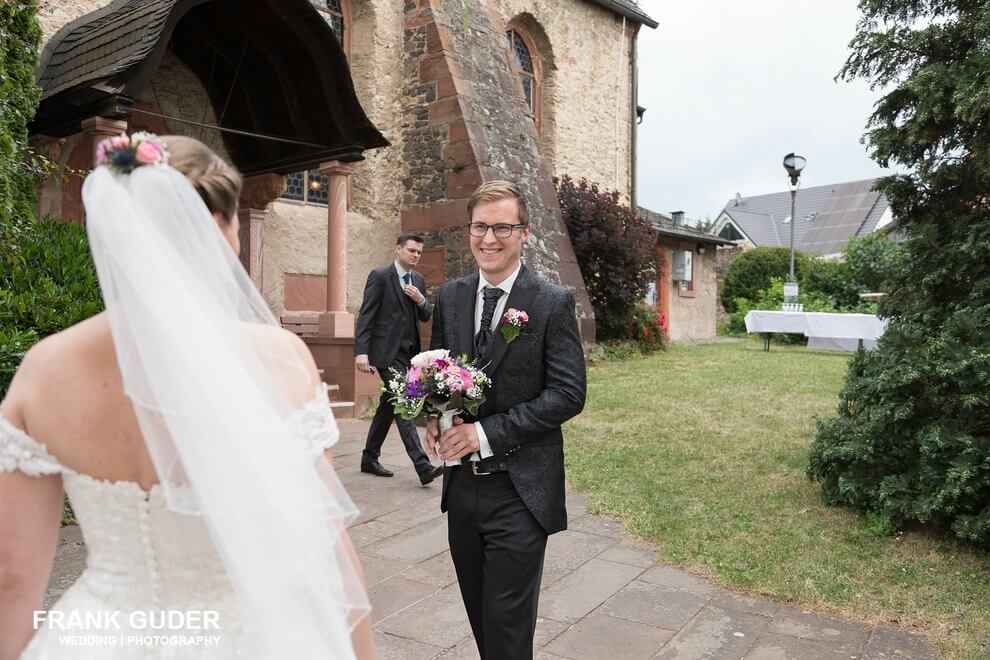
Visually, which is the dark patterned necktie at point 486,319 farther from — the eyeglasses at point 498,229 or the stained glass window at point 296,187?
the stained glass window at point 296,187

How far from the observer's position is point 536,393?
2.67 meters

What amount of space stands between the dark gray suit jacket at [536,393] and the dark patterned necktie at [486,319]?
0.12 ft

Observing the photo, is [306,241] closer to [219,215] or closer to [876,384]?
[876,384]

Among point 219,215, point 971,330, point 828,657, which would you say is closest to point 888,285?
point 971,330

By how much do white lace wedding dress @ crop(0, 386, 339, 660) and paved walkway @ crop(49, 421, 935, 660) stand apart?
2.09 m

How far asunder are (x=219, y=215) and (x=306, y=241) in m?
10.9

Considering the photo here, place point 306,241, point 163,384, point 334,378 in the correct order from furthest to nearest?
point 306,241, point 334,378, point 163,384

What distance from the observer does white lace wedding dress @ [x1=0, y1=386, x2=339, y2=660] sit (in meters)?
1.41

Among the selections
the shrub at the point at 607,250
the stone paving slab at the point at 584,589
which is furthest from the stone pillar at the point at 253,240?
the stone paving slab at the point at 584,589

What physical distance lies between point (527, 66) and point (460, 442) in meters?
16.1

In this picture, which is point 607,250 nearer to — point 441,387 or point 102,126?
point 102,126

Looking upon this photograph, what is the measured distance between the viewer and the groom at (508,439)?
8.10 feet

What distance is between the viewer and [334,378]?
9.88 metres

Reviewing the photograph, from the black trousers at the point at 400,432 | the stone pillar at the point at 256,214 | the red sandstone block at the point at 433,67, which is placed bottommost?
the black trousers at the point at 400,432
